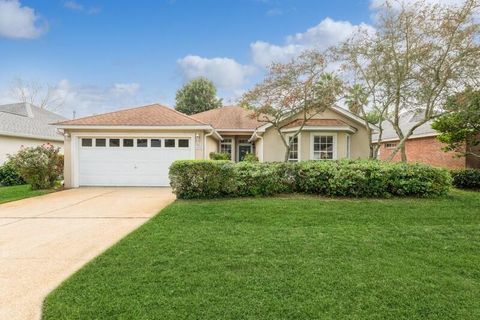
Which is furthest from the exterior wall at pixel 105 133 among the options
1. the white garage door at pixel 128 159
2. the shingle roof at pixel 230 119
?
the shingle roof at pixel 230 119

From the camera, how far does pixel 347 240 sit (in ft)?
17.8

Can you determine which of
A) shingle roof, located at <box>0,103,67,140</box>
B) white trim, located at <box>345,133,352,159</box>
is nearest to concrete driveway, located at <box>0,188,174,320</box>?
shingle roof, located at <box>0,103,67,140</box>

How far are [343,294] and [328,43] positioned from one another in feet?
37.8

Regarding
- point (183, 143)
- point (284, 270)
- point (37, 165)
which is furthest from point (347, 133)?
point (37, 165)

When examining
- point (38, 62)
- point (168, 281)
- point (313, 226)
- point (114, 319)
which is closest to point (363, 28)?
point (313, 226)

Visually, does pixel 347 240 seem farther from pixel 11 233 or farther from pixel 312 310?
pixel 11 233

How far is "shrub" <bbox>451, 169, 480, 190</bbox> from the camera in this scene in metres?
12.2

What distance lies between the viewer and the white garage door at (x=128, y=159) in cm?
1350

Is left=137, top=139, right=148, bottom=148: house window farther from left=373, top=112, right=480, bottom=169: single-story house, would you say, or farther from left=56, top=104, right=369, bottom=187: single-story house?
left=373, top=112, right=480, bottom=169: single-story house

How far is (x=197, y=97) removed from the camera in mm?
34062

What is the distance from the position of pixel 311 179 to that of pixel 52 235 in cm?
731

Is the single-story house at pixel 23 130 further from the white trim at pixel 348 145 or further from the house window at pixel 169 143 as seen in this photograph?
the white trim at pixel 348 145

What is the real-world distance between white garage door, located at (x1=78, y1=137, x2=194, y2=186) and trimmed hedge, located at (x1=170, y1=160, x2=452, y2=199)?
14.1ft

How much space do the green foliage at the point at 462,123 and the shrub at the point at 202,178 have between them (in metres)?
9.69
